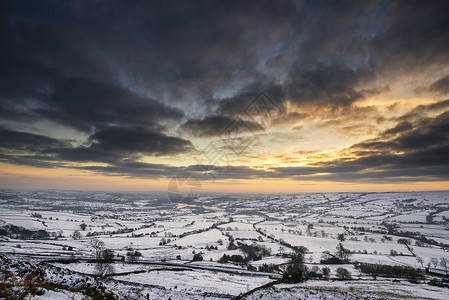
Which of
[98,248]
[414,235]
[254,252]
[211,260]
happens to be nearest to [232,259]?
[211,260]

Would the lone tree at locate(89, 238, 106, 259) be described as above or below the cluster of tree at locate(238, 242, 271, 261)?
above

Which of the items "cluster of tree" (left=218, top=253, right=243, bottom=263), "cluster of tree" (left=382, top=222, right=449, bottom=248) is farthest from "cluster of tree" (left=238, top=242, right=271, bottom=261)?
"cluster of tree" (left=382, top=222, right=449, bottom=248)

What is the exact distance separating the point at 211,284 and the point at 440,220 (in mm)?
240996

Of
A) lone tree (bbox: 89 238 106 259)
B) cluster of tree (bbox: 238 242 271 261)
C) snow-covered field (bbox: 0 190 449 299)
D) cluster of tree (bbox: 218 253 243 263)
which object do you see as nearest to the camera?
snow-covered field (bbox: 0 190 449 299)

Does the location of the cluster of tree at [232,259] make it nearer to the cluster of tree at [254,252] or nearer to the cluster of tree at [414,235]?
the cluster of tree at [254,252]

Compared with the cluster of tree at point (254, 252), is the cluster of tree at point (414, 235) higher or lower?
lower

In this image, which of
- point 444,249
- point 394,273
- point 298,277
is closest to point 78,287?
point 298,277

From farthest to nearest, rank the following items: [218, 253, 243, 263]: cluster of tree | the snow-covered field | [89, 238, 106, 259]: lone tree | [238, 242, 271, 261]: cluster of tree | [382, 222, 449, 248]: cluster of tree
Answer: [382, 222, 449, 248]: cluster of tree, [238, 242, 271, 261]: cluster of tree, [218, 253, 243, 263]: cluster of tree, [89, 238, 106, 259]: lone tree, the snow-covered field

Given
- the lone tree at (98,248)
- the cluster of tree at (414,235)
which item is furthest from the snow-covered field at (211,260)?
the lone tree at (98,248)

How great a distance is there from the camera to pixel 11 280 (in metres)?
13.3

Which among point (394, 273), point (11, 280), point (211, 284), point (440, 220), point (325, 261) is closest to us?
point (11, 280)

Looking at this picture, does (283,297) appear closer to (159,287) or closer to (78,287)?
(159,287)

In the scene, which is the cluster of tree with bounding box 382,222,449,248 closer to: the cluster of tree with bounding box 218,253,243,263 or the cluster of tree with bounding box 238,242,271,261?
the cluster of tree with bounding box 238,242,271,261

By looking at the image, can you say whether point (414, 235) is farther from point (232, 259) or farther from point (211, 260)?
point (211, 260)
